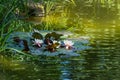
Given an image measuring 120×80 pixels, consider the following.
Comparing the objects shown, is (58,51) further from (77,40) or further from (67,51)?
(77,40)

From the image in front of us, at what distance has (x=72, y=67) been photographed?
772 centimetres

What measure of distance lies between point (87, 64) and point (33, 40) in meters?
1.76

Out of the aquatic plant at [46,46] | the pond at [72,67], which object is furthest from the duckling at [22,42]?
the pond at [72,67]

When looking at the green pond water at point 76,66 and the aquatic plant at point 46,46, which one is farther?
the aquatic plant at point 46,46

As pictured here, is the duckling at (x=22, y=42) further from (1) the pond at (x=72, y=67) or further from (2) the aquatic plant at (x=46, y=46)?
(1) the pond at (x=72, y=67)

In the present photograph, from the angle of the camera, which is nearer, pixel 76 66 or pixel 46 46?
pixel 76 66

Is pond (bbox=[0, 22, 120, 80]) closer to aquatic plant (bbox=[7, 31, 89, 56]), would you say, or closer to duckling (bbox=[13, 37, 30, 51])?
aquatic plant (bbox=[7, 31, 89, 56])

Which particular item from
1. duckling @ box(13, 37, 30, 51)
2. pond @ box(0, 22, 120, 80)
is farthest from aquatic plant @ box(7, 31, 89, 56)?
pond @ box(0, 22, 120, 80)

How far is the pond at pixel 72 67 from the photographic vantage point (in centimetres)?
714

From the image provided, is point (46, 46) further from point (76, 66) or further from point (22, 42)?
point (76, 66)

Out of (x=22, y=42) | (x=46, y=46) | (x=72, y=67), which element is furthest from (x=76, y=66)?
(x=22, y=42)

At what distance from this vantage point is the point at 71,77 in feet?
23.3

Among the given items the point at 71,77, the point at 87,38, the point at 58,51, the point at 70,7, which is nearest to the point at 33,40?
the point at 58,51

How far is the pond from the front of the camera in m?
7.14
